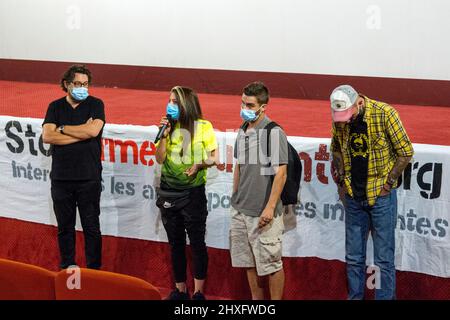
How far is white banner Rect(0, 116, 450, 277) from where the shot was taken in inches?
188

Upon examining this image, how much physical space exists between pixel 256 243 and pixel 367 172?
92 centimetres

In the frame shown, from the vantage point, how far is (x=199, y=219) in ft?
16.7

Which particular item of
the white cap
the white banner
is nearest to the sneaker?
the white banner

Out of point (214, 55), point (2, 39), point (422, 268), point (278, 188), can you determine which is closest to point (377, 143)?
point (278, 188)

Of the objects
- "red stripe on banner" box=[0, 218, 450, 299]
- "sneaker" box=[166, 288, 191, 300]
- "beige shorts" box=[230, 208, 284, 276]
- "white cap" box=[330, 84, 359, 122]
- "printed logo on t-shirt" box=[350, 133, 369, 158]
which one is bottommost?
"sneaker" box=[166, 288, 191, 300]

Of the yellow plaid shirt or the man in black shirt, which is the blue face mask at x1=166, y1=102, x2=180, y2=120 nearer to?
the man in black shirt

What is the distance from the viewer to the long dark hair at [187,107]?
16.1ft

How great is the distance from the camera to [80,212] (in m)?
5.34

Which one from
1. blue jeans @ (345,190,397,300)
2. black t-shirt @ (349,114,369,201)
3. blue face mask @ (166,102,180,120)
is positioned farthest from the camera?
blue face mask @ (166,102,180,120)

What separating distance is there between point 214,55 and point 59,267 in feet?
20.0

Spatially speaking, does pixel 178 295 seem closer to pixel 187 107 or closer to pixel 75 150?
pixel 75 150

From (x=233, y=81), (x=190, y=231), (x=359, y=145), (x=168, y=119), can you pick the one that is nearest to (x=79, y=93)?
(x=168, y=119)

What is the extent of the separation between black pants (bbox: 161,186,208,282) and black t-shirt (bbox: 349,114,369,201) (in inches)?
45.4
